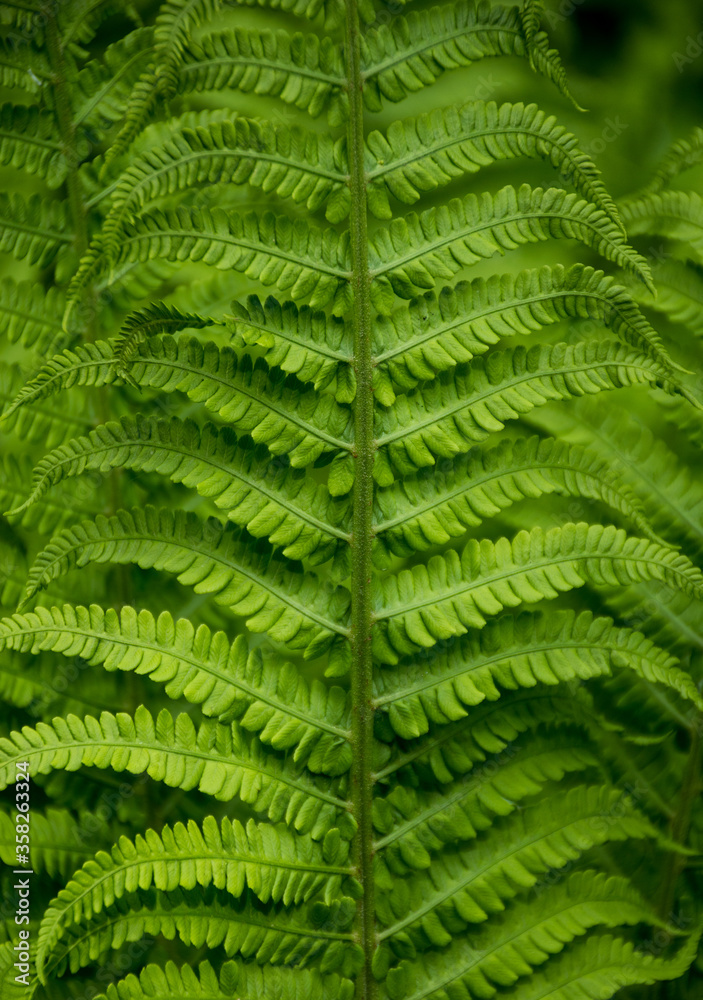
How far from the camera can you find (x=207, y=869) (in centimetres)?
88

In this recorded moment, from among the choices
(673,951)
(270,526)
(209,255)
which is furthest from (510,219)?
(673,951)

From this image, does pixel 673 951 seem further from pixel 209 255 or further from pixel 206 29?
pixel 206 29

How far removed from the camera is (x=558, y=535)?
3.17ft

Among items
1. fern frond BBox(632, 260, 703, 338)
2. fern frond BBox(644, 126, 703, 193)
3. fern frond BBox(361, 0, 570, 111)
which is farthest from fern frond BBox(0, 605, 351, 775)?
fern frond BBox(644, 126, 703, 193)

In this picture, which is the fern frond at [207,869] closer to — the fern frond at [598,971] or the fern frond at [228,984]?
the fern frond at [228,984]

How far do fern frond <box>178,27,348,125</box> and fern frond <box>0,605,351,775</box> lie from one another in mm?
612

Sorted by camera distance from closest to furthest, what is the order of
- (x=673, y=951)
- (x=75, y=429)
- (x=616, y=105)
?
1. (x=673, y=951)
2. (x=75, y=429)
3. (x=616, y=105)

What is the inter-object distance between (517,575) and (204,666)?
37 cm

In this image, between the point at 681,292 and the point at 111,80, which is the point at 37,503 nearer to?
the point at 111,80

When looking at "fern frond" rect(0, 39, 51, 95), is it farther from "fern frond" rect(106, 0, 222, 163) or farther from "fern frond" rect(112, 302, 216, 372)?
"fern frond" rect(112, 302, 216, 372)

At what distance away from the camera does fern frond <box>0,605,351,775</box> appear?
3.01ft

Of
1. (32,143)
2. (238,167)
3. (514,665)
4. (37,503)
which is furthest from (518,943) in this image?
(32,143)

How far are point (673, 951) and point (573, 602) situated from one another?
489 mm

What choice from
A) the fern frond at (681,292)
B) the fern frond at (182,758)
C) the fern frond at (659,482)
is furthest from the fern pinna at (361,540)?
the fern frond at (681,292)
